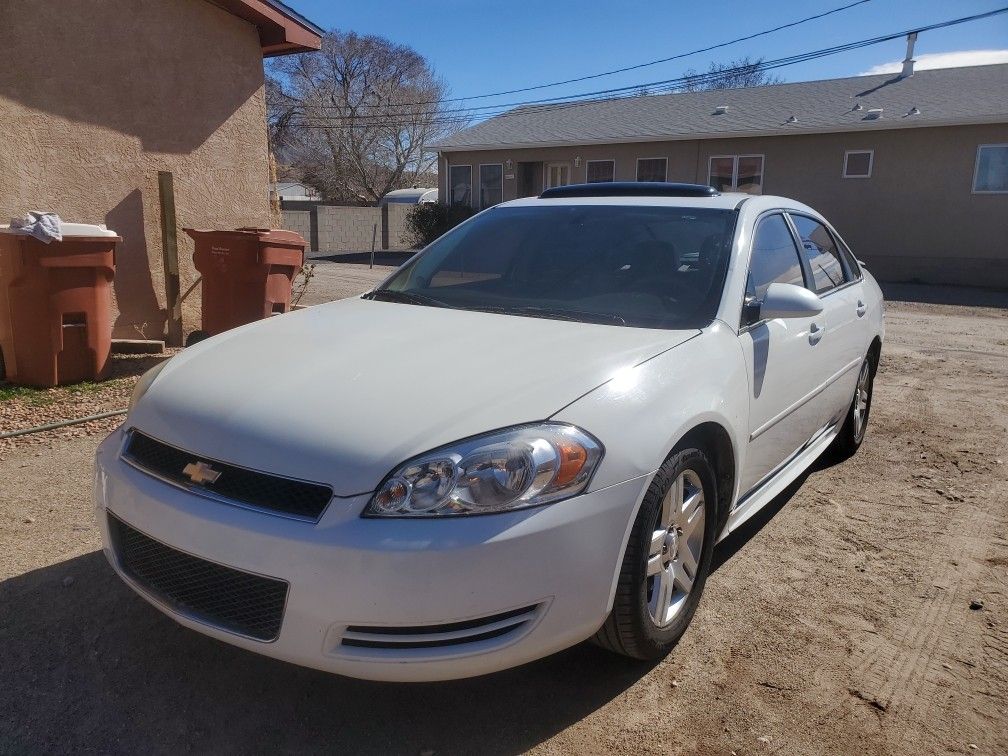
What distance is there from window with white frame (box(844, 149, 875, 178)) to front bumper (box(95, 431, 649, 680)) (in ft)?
63.3

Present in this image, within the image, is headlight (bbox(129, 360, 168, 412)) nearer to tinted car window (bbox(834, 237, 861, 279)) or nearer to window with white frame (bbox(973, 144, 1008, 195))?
tinted car window (bbox(834, 237, 861, 279))

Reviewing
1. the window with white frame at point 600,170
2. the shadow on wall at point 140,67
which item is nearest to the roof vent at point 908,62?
the window with white frame at point 600,170

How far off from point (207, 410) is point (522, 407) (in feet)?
3.28

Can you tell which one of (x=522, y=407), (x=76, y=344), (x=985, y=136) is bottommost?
(x=76, y=344)

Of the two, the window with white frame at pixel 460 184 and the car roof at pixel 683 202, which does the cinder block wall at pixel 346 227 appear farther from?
the car roof at pixel 683 202

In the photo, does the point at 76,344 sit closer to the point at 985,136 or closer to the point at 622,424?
the point at 622,424

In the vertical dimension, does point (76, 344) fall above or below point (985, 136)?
below

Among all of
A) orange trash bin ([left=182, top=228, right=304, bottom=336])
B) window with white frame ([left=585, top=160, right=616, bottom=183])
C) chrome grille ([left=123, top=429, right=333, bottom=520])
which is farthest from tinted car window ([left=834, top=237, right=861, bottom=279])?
window with white frame ([left=585, top=160, right=616, bottom=183])

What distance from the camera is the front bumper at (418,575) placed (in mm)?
2096

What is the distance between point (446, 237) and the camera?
425 cm

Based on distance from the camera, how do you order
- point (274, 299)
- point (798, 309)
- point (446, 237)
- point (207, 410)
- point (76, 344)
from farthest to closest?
point (274, 299) → point (76, 344) → point (446, 237) → point (798, 309) → point (207, 410)

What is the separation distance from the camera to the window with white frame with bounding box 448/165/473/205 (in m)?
26.3

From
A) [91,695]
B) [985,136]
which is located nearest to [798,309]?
[91,695]

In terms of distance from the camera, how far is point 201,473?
7.78ft
